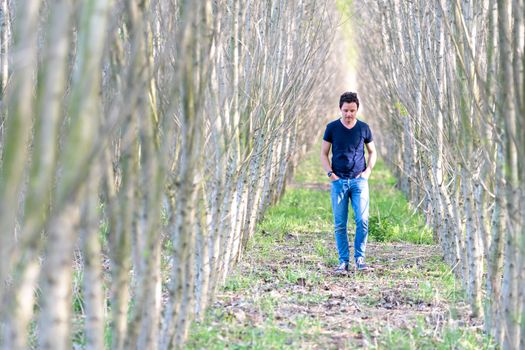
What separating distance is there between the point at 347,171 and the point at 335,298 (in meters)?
1.60

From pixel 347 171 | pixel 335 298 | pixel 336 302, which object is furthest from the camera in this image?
pixel 347 171

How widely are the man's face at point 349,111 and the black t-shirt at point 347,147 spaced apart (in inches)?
3.5

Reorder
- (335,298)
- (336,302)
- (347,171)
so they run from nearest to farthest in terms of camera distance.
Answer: (336,302) < (335,298) < (347,171)

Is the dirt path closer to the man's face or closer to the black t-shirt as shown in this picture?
the black t-shirt

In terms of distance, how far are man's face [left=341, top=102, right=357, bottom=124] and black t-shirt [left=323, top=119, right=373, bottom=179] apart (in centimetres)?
9

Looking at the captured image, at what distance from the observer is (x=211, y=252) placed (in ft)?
20.8

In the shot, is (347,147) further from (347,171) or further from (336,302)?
(336,302)

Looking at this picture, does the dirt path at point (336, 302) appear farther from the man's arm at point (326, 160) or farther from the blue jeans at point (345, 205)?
the man's arm at point (326, 160)

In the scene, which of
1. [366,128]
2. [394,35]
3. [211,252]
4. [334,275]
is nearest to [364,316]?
[211,252]

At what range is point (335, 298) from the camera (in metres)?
7.12

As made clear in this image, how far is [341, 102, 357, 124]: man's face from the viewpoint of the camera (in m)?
8.36

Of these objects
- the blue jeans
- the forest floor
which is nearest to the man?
the blue jeans

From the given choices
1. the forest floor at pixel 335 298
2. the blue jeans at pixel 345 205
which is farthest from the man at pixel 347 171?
the forest floor at pixel 335 298

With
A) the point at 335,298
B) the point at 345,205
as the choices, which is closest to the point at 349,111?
the point at 345,205
